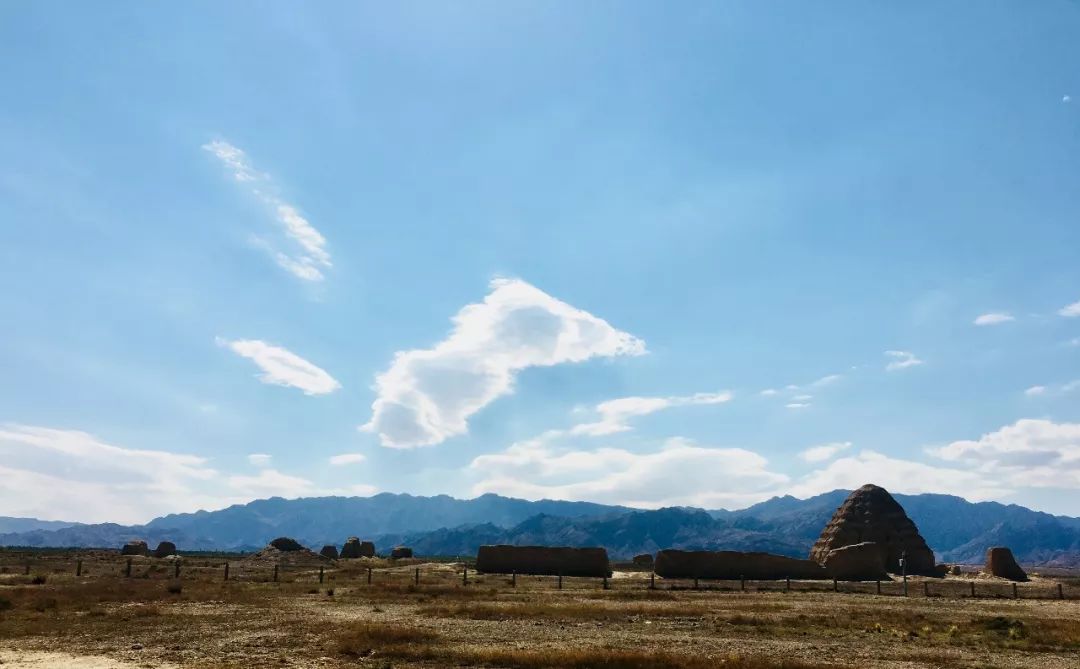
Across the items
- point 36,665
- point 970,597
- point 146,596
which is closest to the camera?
point 36,665

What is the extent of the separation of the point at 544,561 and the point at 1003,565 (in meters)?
57.5

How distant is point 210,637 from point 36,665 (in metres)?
6.06

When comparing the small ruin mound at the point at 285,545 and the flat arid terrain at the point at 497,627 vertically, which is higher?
the flat arid terrain at the point at 497,627

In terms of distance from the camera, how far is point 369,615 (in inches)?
1250

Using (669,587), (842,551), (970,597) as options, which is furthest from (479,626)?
(842,551)

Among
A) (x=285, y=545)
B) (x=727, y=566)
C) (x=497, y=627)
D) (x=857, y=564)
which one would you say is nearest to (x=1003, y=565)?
(x=857, y=564)

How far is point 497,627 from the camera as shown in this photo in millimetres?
28391

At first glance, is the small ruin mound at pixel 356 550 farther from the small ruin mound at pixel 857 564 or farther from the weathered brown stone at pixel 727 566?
the small ruin mound at pixel 857 564

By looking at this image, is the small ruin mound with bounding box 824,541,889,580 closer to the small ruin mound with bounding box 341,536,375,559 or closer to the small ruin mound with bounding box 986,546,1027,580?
the small ruin mound with bounding box 986,546,1027,580

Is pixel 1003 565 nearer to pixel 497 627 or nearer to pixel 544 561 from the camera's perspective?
pixel 544 561

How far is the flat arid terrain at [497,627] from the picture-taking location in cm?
2077

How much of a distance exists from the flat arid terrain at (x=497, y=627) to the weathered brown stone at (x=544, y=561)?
68.3ft

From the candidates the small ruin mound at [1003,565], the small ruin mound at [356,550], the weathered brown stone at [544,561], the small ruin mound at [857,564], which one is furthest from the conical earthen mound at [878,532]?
the small ruin mound at [356,550]

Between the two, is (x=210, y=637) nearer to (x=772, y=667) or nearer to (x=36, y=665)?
(x=36, y=665)
